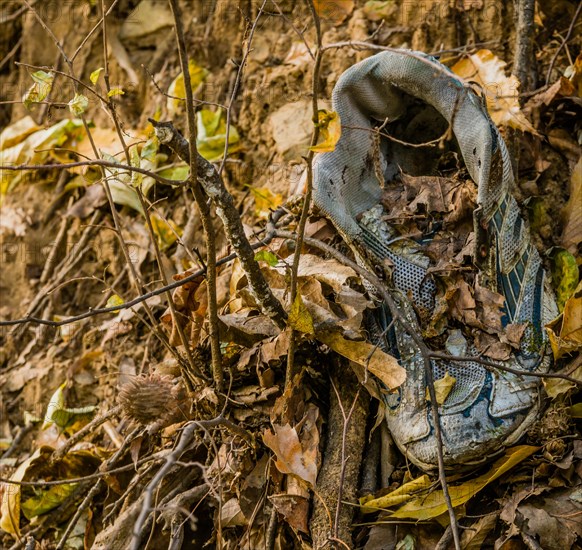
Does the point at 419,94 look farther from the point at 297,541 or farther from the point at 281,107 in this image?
the point at 297,541

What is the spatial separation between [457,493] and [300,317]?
527mm

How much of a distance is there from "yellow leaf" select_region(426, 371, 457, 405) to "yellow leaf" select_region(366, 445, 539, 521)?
18 cm

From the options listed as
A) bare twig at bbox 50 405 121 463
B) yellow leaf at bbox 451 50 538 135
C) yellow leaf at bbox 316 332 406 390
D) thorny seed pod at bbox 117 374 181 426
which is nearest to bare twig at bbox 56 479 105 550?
bare twig at bbox 50 405 121 463

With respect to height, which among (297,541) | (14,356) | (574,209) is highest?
(574,209)

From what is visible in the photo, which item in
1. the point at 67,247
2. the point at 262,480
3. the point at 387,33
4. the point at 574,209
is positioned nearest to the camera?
the point at 262,480

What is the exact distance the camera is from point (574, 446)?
172 cm

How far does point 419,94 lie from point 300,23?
3.62ft

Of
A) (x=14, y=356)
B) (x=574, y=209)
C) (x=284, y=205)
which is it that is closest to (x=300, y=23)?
(x=284, y=205)

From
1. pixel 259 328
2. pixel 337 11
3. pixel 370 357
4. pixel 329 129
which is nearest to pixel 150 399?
pixel 259 328

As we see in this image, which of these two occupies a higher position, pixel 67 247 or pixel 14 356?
pixel 67 247

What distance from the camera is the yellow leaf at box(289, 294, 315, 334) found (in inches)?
66.2

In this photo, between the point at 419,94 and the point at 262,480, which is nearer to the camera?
the point at 262,480

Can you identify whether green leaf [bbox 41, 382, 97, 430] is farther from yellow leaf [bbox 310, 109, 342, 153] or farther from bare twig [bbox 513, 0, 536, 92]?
bare twig [bbox 513, 0, 536, 92]

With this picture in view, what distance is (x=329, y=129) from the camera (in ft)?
4.57
